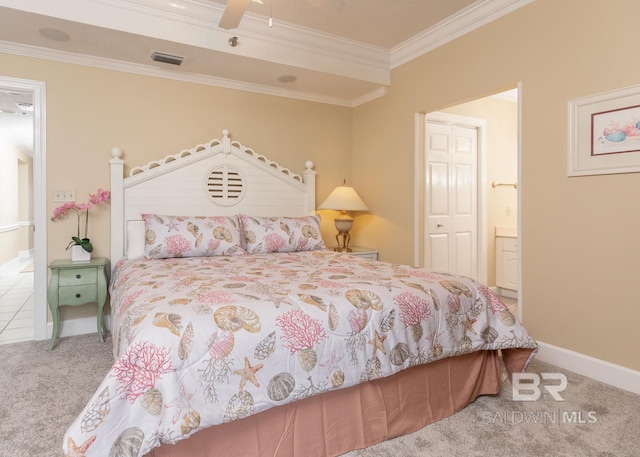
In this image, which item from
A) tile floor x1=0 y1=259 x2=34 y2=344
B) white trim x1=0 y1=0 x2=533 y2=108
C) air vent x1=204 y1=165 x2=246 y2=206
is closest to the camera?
white trim x1=0 y1=0 x2=533 y2=108

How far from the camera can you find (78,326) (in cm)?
334

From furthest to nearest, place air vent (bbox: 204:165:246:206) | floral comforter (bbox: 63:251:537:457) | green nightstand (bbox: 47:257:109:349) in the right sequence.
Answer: air vent (bbox: 204:165:246:206), green nightstand (bbox: 47:257:109:349), floral comforter (bbox: 63:251:537:457)

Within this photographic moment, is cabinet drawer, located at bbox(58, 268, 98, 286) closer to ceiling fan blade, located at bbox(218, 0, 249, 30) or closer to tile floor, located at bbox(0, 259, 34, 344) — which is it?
tile floor, located at bbox(0, 259, 34, 344)

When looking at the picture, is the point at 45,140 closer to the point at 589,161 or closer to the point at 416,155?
the point at 416,155

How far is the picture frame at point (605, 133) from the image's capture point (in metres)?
2.29

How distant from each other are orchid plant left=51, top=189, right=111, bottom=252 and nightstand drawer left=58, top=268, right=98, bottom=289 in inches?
8.9

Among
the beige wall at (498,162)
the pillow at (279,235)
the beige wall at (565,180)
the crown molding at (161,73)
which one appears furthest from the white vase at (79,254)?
the beige wall at (498,162)

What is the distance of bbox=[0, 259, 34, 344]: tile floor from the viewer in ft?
11.1

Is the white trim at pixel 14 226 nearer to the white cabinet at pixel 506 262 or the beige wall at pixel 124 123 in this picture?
the beige wall at pixel 124 123

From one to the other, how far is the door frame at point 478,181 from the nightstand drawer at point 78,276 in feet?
9.32

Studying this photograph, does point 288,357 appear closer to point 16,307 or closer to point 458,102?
point 458,102

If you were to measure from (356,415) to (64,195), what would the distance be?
9.80 ft

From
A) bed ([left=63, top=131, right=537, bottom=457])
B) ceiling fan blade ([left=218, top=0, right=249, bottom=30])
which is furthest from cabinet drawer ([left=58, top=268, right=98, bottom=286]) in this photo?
ceiling fan blade ([left=218, top=0, right=249, bottom=30])

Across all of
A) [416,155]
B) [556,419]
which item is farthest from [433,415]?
[416,155]
